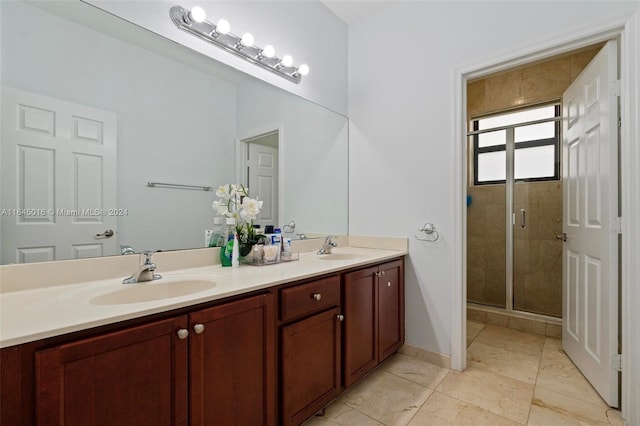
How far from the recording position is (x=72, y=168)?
1205 mm

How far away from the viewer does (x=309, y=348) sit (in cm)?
140

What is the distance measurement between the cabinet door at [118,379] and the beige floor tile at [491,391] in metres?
1.54

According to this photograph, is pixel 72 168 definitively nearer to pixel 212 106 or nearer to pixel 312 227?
pixel 212 106

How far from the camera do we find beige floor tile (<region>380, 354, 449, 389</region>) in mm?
1882

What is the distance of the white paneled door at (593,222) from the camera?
5.19ft

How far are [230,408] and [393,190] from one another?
175 centimetres

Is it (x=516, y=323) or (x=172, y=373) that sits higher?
(x=172, y=373)

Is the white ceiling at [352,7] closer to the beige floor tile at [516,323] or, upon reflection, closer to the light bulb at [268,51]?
the light bulb at [268,51]

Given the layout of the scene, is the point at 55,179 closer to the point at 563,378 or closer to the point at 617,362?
the point at 617,362

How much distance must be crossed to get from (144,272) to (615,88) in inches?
97.5

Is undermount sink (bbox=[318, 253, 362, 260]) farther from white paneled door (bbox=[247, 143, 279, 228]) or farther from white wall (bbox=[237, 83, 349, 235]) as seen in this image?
white paneled door (bbox=[247, 143, 279, 228])

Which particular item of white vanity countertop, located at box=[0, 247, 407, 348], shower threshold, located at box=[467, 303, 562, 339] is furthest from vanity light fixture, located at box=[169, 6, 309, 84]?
shower threshold, located at box=[467, 303, 562, 339]

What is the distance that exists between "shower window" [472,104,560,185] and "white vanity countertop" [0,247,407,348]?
2.33m

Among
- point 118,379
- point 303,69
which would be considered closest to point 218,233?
point 118,379
